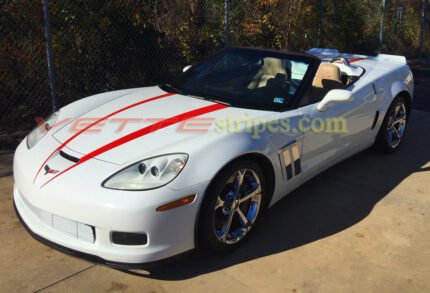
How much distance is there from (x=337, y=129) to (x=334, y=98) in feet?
1.39

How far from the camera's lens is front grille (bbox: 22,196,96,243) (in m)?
2.42

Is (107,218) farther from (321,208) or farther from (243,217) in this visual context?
(321,208)

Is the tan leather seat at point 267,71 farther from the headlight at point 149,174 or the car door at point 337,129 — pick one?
the headlight at point 149,174

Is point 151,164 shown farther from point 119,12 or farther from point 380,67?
point 119,12

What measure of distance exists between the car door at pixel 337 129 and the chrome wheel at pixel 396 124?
53 centimetres

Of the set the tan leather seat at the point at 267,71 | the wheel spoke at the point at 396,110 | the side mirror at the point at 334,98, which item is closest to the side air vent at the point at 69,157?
the tan leather seat at the point at 267,71

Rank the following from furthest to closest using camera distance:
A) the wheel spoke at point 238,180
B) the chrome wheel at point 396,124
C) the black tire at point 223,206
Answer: the chrome wheel at point 396,124 → the wheel spoke at point 238,180 → the black tire at point 223,206

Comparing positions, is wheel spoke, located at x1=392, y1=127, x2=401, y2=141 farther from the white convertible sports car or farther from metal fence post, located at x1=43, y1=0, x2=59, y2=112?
metal fence post, located at x1=43, y1=0, x2=59, y2=112

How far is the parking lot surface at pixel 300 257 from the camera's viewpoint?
2.63 metres

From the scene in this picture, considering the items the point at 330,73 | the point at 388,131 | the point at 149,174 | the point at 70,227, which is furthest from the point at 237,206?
the point at 388,131

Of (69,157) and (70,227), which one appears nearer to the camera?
(70,227)

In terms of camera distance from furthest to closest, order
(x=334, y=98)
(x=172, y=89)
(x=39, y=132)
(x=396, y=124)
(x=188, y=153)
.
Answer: (x=396, y=124) < (x=172, y=89) < (x=334, y=98) < (x=39, y=132) < (x=188, y=153)

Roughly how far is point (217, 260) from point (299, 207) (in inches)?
42.8

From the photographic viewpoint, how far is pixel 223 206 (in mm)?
2789
